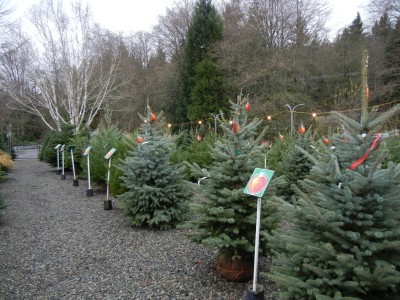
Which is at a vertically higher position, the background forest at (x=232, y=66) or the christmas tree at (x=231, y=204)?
the background forest at (x=232, y=66)

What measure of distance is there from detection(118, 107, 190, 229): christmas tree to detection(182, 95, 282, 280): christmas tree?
2.16m

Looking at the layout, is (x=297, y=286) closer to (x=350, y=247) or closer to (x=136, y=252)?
(x=350, y=247)

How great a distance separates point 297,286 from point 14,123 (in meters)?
45.3

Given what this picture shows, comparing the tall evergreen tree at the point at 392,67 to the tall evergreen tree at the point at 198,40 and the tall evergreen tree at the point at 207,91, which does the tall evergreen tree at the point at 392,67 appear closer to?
the tall evergreen tree at the point at 207,91

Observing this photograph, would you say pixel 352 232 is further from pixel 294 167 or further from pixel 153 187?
pixel 294 167

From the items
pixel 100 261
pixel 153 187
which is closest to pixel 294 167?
pixel 153 187

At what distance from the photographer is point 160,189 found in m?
6.51

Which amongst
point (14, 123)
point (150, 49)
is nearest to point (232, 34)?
point (150, 49)

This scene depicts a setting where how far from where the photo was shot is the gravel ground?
4027 mm

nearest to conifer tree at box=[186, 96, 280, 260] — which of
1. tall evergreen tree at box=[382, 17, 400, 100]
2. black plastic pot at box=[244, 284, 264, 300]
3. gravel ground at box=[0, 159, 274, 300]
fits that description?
gravel ground at box=[0, 159, 274, 300]

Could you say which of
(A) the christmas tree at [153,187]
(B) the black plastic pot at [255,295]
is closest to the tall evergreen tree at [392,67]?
(A) the christmas tree at [153,187]

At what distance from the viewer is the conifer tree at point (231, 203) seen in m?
4.06

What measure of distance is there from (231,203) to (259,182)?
3.10ft

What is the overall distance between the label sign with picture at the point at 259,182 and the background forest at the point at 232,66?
13682 mm
